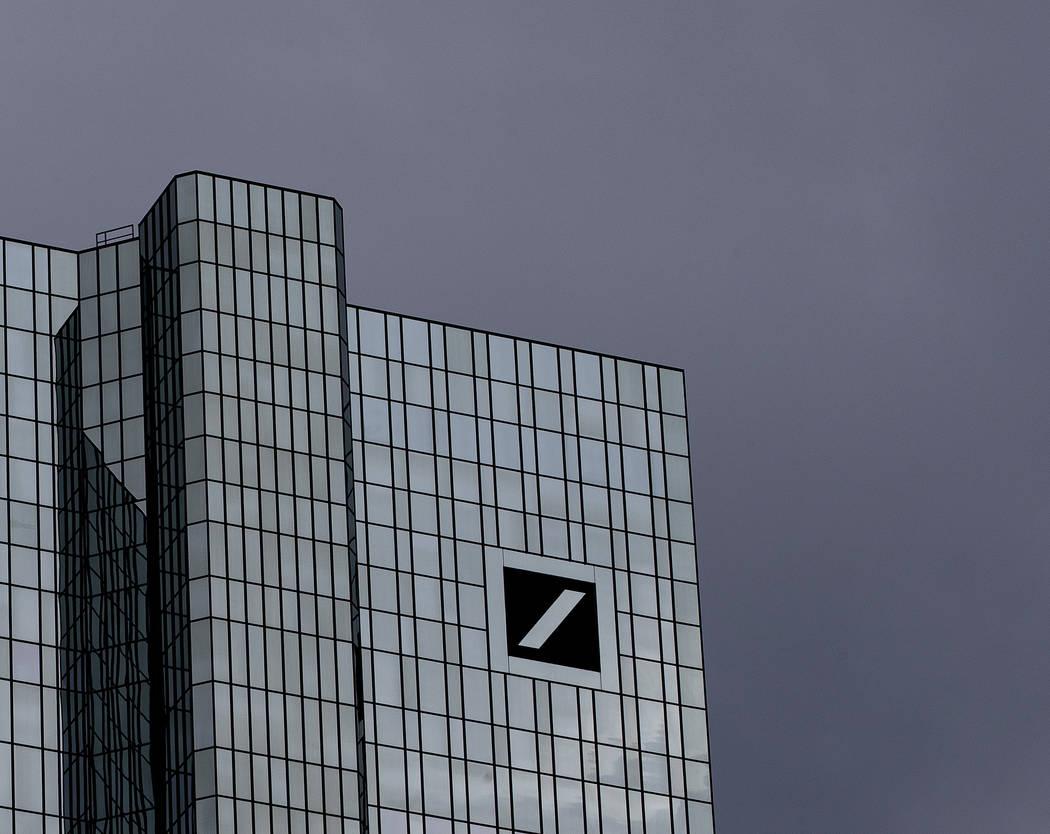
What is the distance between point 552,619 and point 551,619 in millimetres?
135

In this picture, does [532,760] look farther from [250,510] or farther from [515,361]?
[515,361]

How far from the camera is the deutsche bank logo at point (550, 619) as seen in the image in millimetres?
158750

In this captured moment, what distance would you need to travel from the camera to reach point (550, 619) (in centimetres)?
16038

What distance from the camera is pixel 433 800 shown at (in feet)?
502

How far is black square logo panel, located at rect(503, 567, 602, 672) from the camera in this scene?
522 ft

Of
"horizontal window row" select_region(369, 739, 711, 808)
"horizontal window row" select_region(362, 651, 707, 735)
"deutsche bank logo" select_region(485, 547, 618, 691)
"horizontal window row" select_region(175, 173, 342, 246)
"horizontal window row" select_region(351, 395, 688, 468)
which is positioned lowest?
"horizontal window row" select_region(369, 739, 711, 808)

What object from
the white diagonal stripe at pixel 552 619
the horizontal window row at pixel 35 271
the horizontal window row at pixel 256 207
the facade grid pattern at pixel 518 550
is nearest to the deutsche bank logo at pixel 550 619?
the white diagonal stripe at pixel 552 619

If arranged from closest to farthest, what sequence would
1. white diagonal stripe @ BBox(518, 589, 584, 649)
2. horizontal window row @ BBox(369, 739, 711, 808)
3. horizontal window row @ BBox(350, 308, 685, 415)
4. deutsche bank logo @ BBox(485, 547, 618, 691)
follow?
horizontal window row @ BBox(369, 739, 711, 808), deutsche bank logo @ BBox(485, 547, 618, 691), white diagonal stripe @ BBox(518, 589, 584, 649), horizontal window row @ BBox(350, 308, 685, 415)

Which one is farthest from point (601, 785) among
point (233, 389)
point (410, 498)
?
point (233, 389)

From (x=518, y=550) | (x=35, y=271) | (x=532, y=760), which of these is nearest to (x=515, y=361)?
(x=518, y=550)

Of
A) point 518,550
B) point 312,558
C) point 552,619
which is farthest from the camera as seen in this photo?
point 518,550

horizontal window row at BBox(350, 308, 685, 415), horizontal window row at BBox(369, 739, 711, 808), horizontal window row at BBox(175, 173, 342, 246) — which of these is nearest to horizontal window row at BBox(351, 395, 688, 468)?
horizontal window row at BBox(350, 308, 685, 415)

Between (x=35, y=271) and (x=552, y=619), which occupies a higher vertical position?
(x=35, y=271)

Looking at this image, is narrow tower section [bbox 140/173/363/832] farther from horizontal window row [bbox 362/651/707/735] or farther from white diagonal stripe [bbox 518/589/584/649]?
white diagonal stripe [bbox 518/589/584/649]
